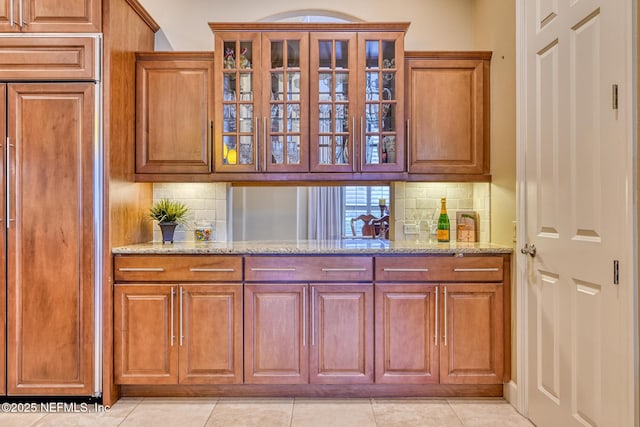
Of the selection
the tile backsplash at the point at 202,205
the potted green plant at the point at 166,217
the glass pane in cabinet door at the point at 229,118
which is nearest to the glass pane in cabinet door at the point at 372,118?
the glass pane in cabinet door at the point at 229,118

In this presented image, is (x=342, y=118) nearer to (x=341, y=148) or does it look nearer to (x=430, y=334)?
(x=341, y=148)

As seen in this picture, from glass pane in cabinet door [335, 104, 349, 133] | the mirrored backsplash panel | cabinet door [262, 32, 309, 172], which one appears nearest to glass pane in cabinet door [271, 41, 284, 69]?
cabinet door [262, 32, 309, 172]

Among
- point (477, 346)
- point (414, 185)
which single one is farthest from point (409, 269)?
point (414, 185)

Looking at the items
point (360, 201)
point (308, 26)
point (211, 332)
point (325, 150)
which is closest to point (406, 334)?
point (211, 332)

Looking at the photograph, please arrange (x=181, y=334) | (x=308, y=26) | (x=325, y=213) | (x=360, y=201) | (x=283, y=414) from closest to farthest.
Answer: (x=283, y=414) → (x=181, y=334) → (x=308, y=26) → (x=360, y=201) → (x=325, y=213)

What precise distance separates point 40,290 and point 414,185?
8.13 ft

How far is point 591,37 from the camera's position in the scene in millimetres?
1814

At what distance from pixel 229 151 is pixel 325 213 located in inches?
78.4

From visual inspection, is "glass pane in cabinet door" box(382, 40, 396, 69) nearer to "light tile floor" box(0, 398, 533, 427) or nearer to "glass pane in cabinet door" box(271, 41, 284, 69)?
"glass pane in cabinet door" box(271, 41, 284, 69)

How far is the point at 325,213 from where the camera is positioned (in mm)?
4691

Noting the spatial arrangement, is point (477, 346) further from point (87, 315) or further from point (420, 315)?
point (87, 315)

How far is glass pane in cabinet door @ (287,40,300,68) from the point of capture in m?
2.83

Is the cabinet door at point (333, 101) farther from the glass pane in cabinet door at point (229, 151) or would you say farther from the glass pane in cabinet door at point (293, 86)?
the glass pane in cabinet door at point (229, 151)

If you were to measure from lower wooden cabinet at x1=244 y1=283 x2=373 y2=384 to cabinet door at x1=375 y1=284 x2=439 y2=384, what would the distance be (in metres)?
0.10
